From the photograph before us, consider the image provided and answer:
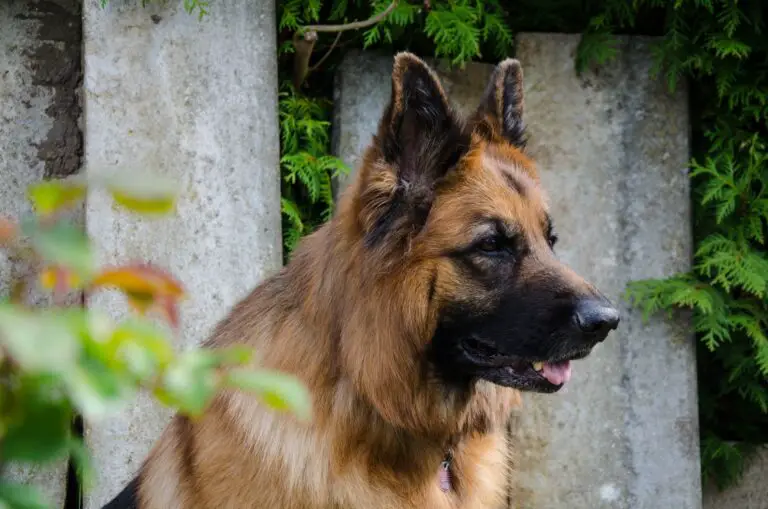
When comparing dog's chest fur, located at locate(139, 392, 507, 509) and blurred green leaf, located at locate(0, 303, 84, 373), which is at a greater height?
blurred green leaf, located at locate(0, 303, 84, 373)

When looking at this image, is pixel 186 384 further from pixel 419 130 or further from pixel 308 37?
pixel 308 37

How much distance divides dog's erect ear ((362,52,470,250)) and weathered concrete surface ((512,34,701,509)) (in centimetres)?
209

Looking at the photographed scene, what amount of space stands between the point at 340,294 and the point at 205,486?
0.74 metres

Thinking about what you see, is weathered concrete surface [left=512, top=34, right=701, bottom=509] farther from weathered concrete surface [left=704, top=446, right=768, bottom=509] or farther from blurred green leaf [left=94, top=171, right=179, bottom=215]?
blurred green leaf [left=94, top=171, right=179, bottom=215]

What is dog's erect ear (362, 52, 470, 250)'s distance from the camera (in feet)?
10.6

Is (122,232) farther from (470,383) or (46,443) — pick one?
(46,443)

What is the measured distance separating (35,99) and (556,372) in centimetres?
295

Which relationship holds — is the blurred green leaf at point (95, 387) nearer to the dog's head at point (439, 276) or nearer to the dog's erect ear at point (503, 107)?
the dog's head at point (439, 276)

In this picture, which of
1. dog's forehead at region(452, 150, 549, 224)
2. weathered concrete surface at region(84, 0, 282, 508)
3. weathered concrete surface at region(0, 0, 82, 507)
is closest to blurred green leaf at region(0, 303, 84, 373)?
dog's forehead at region(452, 150, 549, 224)

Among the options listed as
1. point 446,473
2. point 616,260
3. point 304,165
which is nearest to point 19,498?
point 446,473

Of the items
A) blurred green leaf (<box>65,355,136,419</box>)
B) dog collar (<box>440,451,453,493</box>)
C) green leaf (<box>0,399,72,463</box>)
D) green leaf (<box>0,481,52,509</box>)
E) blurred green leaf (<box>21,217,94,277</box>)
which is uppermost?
blurred green leaf (<box>21,217,94,277</box>)

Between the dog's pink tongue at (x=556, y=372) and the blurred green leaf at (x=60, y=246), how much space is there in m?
2.68

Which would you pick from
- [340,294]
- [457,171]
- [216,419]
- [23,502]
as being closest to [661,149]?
[457,171]

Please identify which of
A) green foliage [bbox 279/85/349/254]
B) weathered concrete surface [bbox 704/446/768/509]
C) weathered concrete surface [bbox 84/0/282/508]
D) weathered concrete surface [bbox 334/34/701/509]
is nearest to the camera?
weathered concrete surface [bbox 84/0/282/508]
